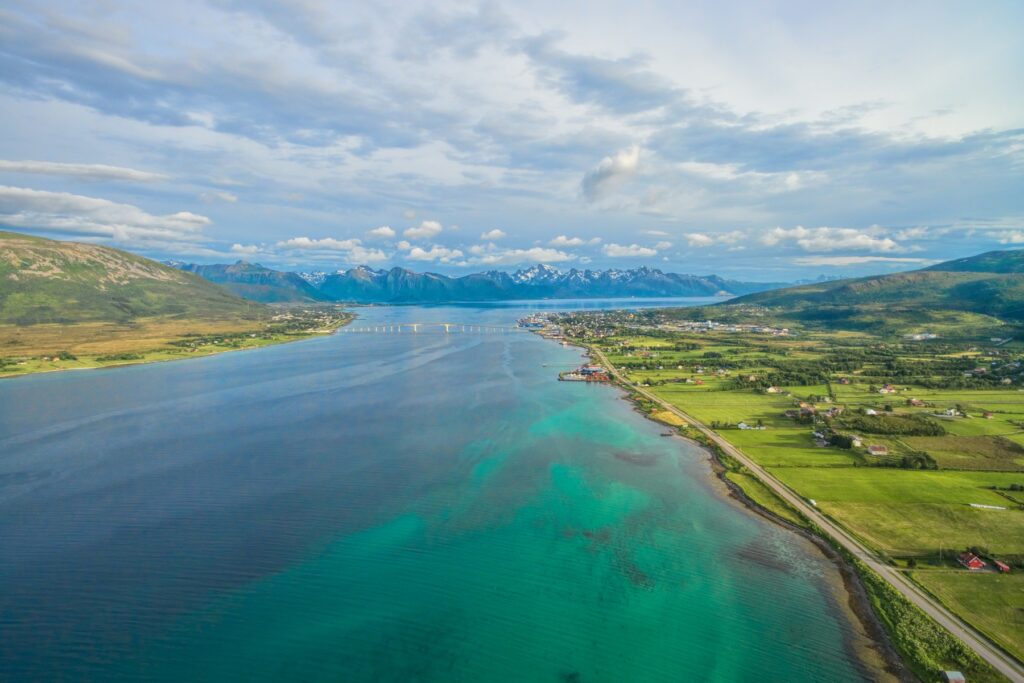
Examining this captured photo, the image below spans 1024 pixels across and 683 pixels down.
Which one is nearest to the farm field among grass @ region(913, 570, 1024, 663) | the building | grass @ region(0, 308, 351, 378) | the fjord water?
grass @ region(913, 570, 1024, 663)

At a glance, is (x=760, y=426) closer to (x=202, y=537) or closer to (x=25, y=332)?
(x=202, y=537)

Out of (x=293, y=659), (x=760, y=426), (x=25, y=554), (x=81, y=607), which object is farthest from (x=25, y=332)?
(x=760, y=426)

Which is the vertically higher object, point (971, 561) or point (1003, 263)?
point (1003, 263)

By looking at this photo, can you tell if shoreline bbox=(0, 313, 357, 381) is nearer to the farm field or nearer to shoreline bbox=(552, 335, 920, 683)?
the farm field

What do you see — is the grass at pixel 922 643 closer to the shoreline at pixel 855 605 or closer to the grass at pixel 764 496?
the shoreline at pixel 855 605

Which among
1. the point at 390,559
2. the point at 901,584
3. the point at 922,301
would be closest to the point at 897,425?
the point at 901,584

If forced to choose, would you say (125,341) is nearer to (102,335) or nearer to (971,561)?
(102,335)
